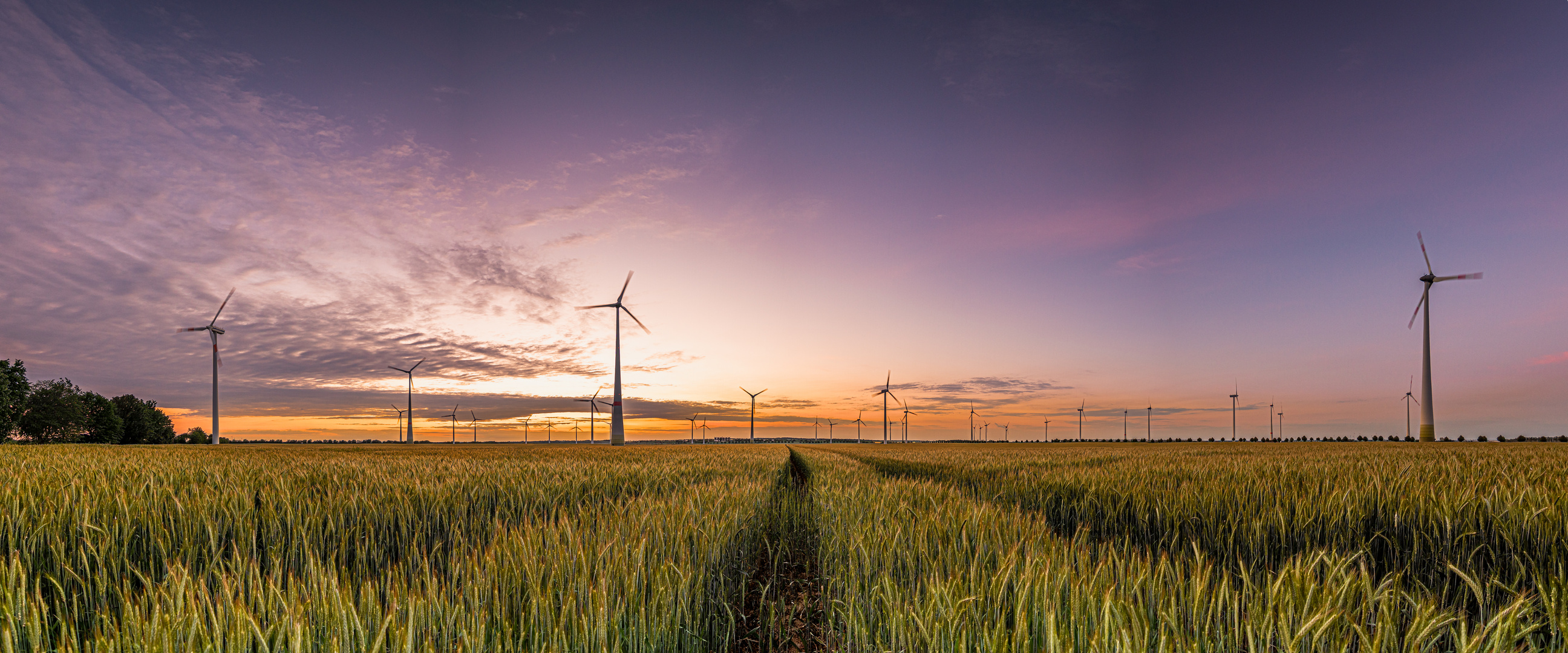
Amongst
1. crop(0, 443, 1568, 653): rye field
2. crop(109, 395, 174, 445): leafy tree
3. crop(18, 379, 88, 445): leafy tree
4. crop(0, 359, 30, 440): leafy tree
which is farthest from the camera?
crop(109, 395, 174, 445): leafy tree

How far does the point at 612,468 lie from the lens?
1504 cm

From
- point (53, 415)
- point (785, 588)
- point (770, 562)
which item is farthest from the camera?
point (53, 415)

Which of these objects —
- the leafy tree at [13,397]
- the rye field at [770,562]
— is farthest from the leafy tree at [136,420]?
the rye field at [770,562]

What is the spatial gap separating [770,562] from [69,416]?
141 metres

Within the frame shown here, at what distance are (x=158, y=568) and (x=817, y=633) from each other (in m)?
6.20

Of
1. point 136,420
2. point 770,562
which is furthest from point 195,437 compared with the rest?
point 770,562

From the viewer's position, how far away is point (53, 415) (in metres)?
96.2

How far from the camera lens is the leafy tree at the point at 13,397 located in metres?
78.9

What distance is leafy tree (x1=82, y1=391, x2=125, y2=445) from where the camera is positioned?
108 meters

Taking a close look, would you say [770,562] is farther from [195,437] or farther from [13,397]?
[195,437]

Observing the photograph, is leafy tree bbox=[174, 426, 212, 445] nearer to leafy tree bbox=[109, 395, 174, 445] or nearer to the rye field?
leafy tree bbox=[109, 395, 174, 445]

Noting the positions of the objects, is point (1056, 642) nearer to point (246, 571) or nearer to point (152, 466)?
point (246, 571)

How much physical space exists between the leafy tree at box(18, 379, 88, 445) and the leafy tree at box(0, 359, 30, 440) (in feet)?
37.7

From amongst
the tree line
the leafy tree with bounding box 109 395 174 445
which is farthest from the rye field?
the leafy tree with bounding box 109 395 174 445
